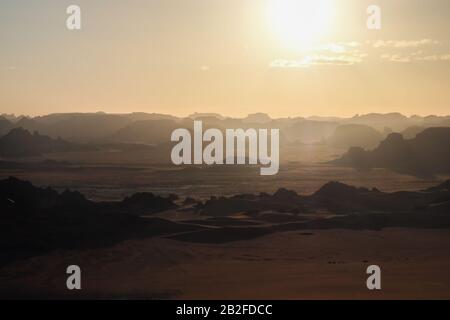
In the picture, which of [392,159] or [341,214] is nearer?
[341,214]

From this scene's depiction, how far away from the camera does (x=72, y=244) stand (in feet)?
80.7

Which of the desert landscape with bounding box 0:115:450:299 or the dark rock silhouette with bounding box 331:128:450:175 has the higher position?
the dark rock silhouette with bounding box 331:128:450:175

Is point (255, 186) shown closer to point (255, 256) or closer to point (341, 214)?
point (341, 214)

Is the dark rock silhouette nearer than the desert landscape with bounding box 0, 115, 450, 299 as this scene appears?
No

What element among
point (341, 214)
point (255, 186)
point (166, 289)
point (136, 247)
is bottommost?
point (166, 289)

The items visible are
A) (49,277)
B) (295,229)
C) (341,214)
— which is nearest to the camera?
(49,277)

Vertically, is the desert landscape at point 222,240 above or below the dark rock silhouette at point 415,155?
below

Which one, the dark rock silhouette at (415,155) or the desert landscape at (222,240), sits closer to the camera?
the desert landscape at (222,240)

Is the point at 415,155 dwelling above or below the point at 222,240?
above

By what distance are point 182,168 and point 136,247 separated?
35724 mm

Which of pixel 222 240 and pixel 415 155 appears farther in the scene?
pixel 415 155

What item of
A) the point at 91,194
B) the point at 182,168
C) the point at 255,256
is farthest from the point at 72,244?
the point at 182,168

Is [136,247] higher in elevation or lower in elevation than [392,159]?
lower

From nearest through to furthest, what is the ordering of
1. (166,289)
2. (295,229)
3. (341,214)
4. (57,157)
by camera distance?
(166,289), (295,229), (341,214), (57,157)
